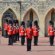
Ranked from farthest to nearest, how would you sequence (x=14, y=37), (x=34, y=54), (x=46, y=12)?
1. (x=46, y=12)
2. (x=14, y=37)
3. (x=34, y=54)

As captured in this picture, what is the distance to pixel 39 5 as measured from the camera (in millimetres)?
41406

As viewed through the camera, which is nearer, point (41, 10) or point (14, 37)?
point (14, 37)

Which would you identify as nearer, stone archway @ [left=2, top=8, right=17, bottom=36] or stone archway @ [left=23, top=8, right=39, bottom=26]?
stone archway @ [left=23, top=8, right=39, bottom=26]

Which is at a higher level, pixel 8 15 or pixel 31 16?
pixel 8 15

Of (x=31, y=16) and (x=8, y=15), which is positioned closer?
(x=31, y=16)

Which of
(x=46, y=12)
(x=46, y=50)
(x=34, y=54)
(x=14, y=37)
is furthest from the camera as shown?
(x=46, y=12)

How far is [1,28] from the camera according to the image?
41719mm

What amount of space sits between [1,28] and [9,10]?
2.11 meters

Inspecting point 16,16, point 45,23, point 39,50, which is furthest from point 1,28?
point 39,50

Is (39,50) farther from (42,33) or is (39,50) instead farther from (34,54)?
(42,33)

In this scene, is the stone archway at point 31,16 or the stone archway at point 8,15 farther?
the stone archway at point 8,15

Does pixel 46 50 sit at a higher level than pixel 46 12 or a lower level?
lower

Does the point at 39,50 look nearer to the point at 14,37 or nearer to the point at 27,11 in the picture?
the point at 14,37

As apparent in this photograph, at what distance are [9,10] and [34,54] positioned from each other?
1908cm
